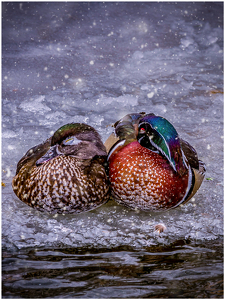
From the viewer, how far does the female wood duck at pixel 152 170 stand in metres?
2.31

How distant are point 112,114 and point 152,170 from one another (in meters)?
1.47

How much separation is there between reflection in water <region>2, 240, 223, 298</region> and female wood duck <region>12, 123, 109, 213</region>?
0.31 meters

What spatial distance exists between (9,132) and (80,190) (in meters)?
1.33

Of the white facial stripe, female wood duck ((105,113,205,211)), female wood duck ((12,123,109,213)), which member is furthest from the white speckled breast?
the white facial stripe

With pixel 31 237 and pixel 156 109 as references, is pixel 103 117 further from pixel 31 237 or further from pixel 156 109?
pixel 31 237

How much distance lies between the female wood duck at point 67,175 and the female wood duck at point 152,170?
0.13 metres

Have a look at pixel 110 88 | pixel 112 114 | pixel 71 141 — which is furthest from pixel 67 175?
pixel 110 88

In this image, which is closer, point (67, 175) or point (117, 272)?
point (117, 272)

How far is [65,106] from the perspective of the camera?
3.76 meters

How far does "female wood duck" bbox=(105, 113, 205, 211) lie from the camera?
2.31 meters

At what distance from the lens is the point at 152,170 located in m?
2.32

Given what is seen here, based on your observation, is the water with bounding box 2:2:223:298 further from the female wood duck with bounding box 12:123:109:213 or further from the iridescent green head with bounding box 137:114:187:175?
the iridescent green head with bounding box 137:114:187:175

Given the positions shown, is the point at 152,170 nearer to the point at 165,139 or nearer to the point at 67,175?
the point at 165,139

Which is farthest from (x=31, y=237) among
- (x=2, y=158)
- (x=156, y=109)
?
(x=156, y=109)
